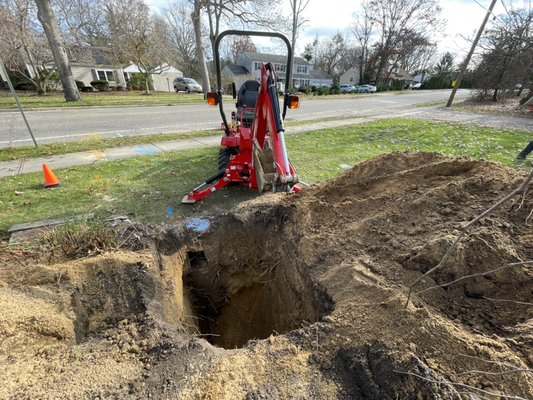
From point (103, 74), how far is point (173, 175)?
36.6 metres

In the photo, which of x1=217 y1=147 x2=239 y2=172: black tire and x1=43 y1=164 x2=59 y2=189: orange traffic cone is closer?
x1=43 y1=164 x2=59 y2=189: orange traffic cone

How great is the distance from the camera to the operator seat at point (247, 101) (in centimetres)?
608

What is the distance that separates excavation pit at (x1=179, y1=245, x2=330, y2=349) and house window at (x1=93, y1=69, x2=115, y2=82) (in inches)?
1521

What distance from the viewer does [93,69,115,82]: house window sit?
3362cm

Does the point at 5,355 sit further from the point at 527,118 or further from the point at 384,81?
the point at 384,81

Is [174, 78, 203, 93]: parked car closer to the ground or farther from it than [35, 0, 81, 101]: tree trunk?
closer to the ground

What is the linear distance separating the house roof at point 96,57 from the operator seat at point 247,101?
33099mm

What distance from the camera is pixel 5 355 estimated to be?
1.92 meters

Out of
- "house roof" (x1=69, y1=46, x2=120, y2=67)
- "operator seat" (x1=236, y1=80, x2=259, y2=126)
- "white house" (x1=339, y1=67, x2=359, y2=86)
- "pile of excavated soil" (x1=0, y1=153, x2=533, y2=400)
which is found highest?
"house roof" (x1=69, y1=46, x2=120, y2=67)

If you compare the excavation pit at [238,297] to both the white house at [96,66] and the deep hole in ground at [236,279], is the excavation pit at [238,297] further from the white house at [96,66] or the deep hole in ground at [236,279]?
the white house at [96,66]

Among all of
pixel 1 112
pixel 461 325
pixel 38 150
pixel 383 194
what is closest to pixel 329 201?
pixel 383 194

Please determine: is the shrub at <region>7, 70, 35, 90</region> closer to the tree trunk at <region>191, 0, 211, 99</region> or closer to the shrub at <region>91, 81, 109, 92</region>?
the shrub at <region>91, 81, 109, 92</region>

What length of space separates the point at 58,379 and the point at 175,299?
125 centimetres

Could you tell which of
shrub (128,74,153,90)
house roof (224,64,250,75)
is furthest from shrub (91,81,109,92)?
house roof (224,64,250,75)
